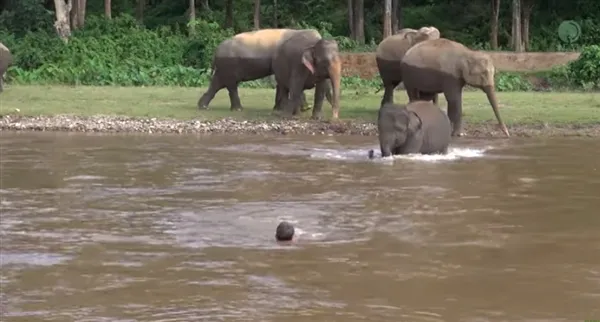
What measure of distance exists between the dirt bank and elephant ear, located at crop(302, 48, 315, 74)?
1167cm

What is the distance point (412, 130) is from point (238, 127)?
5303 mm

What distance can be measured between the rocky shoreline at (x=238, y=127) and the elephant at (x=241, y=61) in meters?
2.54

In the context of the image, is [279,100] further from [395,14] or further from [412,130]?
[395,14]

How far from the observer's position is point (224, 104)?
84.7 feet

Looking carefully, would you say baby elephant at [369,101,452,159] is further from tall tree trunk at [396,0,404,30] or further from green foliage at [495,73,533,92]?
tall tree trunk at [396,0,404,30]

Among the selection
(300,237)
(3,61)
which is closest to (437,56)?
(300,237)

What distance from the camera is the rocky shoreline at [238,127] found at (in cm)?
2061

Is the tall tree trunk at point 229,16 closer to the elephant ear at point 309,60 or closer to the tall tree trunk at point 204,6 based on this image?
the tall tree trunk at point 204,6

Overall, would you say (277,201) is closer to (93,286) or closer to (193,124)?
(93,286)

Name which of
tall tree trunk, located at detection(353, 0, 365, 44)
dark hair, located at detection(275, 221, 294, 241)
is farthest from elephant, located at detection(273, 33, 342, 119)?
tall tree trunk, located at detection(353, 0, 365, 44)

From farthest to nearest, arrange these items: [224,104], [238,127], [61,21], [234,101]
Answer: [61,21] → [224,104] → [234,101] → [238,127]

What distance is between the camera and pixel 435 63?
811 inches

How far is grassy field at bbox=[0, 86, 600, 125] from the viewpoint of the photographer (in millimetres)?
22609

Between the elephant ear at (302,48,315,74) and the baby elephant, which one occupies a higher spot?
the elephant ear at (302,48,315,74)
